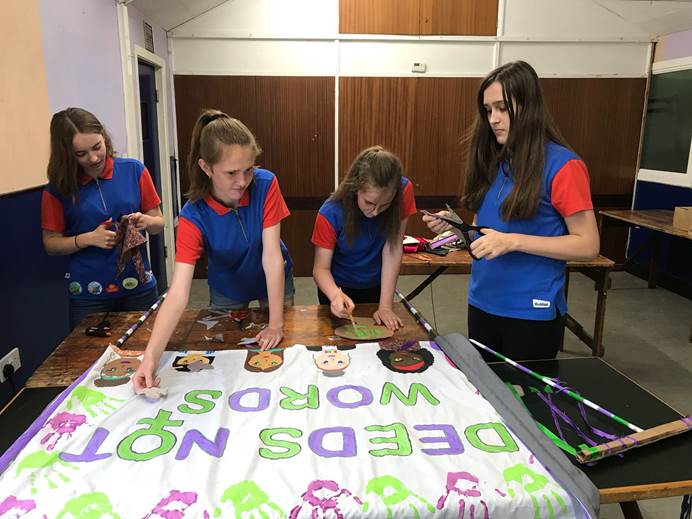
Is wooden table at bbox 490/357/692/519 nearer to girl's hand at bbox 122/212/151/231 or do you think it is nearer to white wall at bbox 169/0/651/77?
girl's hand at bbox 122/212/151/231

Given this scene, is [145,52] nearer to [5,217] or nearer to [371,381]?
[5,217]

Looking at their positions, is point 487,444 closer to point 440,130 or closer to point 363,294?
point 363,294

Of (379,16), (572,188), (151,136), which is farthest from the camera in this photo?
(379,16)

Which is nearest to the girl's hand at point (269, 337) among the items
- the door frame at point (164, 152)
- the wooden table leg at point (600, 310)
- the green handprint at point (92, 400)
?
the green handprint at point (92, 400)

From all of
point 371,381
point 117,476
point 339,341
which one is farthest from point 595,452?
point 117,476

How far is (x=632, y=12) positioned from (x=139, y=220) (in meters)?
4.65

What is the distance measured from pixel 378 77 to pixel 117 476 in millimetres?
4154

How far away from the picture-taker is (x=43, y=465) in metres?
0.95

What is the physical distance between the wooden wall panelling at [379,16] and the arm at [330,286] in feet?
10.7

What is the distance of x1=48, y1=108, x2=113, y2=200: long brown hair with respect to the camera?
1.66 m

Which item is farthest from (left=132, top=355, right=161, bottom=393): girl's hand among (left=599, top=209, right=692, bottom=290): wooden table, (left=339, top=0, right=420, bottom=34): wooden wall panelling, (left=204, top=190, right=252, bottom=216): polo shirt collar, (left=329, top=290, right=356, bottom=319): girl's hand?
(left=339, top=0, right=420, bottom=34): wooden wall panelling

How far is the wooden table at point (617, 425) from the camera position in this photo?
2.95 ft

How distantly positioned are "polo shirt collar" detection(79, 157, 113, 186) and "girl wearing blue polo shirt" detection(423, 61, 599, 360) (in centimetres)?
112

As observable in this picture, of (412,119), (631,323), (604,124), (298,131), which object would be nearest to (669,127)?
(604,124)
